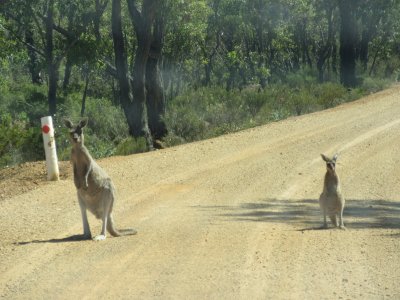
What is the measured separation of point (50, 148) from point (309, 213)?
502 cm

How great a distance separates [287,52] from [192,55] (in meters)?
11.9

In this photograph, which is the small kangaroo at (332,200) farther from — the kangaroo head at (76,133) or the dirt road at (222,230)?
the kangaroo head at (76,133)

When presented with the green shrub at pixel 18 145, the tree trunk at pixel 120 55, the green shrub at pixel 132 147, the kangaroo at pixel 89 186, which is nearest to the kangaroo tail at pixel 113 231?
the kangaroo at pixel 89 186

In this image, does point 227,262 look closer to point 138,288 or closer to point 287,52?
point 138,288

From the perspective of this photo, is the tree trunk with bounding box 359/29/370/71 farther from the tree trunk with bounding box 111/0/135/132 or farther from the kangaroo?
the kangaroo

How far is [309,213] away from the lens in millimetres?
12375

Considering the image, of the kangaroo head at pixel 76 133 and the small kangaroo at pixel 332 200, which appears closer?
the kangaroo head at pixel 76 133

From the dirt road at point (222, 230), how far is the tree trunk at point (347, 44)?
22.1 meters

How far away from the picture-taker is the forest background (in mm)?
23125

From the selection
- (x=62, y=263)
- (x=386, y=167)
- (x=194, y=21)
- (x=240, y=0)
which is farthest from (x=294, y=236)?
(x=240, y=0)

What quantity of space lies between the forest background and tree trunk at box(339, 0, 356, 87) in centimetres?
7

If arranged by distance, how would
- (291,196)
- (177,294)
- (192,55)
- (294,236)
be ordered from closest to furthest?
(177,294)
(294,236)
(291,196)
(192,55)

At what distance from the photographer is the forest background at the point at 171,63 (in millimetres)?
23125

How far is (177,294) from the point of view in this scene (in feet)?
25.0
